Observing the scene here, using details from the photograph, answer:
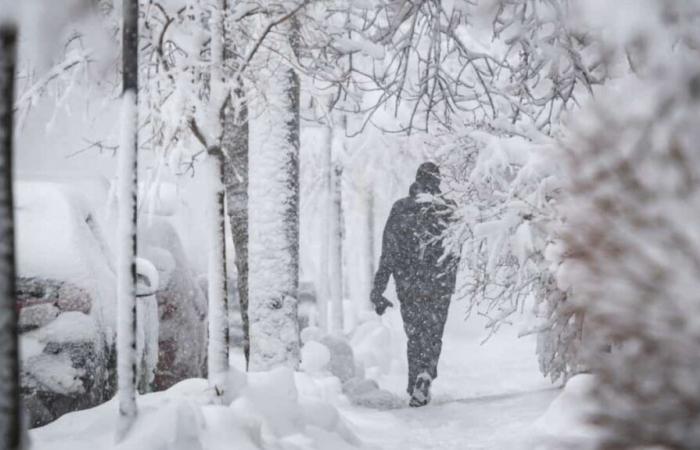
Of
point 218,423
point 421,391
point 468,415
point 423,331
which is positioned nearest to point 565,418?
point 218,423

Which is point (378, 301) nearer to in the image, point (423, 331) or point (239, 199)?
Answer: point (423, 331)

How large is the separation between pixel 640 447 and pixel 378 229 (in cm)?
2570

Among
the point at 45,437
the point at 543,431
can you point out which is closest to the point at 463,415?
the point at 543,431

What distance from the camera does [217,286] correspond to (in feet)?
14.1

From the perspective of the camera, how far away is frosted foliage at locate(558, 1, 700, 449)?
150 centimetres

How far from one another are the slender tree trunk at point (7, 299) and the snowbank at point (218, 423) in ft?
4.43

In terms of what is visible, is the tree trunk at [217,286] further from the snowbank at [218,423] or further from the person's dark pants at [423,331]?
the person's dark pants at [423,331]

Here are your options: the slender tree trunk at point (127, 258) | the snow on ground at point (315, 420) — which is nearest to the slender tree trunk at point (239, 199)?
the snow on ground at point (315, 420)

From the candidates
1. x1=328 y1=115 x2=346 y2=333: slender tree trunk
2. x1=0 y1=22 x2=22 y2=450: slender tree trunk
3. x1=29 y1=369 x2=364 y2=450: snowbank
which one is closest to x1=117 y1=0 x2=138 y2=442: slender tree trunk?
→ x1=29 y1=369 x2=364 y2=450: snowbank

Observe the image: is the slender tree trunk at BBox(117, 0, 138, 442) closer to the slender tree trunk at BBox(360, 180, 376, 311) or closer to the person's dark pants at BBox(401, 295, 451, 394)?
the person's dark pants at BBox(401, 295, 451, 394)

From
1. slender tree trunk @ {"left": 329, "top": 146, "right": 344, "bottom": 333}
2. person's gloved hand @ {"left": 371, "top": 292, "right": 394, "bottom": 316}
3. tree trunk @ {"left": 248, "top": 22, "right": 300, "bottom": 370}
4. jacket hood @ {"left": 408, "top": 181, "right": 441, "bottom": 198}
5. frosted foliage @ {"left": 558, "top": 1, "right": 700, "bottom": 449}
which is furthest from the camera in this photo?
slender tree trunk @ {"left": 329, "top": 146, "right": 344, "bottom": 333}

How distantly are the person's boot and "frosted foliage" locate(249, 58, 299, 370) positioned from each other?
2.01 m

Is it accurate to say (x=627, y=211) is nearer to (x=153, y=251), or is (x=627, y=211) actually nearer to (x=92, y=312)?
(x=92, y=312)

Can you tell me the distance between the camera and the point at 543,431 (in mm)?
4449
